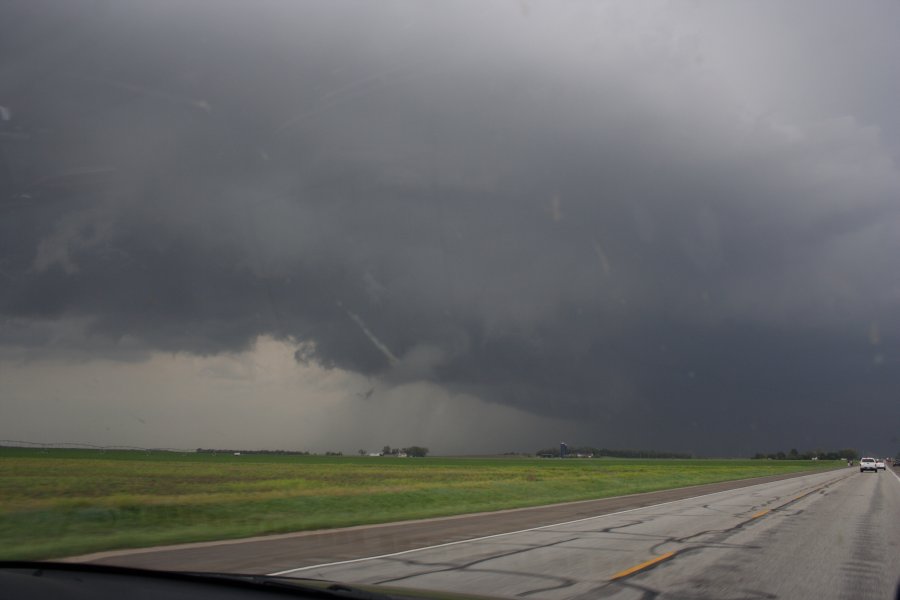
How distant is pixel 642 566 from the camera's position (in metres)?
11.1

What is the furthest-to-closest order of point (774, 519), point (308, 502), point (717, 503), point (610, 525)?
point (717, 503)
point (308, 502)
point (774, 519)
point (610, 525)

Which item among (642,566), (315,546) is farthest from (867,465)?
(315,546)

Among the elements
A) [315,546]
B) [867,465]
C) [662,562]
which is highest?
[662,562]

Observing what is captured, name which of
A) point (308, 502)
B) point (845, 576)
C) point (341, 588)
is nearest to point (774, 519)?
point (845, 576)

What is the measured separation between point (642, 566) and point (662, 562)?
610 millimetres

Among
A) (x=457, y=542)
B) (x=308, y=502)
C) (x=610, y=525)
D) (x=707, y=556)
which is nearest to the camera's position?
(x=707, y=556)

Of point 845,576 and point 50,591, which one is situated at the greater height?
point 50,591

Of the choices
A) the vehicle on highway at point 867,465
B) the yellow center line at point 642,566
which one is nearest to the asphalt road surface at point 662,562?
the yellow center line at point 642,566

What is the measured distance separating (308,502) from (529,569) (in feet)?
50.8

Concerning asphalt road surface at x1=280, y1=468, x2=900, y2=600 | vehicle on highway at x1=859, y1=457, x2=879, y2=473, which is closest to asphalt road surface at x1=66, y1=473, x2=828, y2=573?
asphalt road surface at x1=280, y1=468, x2=900, y2=600

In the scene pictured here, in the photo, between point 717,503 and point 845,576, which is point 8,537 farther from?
point 717,503

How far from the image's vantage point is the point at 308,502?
81.1 feet

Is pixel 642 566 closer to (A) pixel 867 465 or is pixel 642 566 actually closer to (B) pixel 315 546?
(B) pixel 315 546

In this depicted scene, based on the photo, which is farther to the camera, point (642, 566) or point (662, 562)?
point (662, 562)
